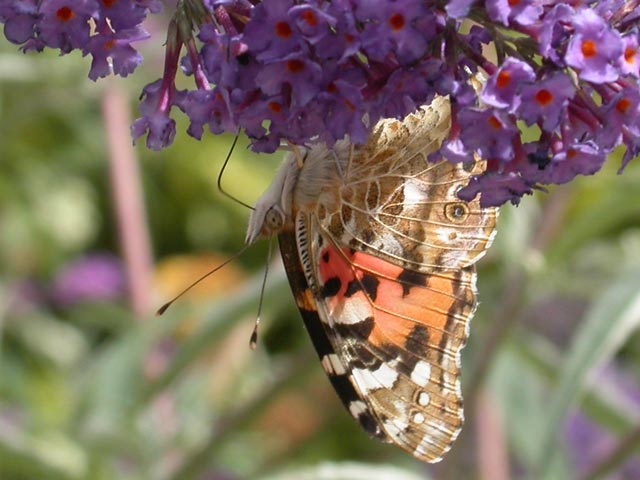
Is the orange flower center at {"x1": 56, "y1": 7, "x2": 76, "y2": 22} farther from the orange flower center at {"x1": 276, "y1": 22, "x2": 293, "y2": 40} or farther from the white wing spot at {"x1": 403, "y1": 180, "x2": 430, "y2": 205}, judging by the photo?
the white wing spot at {"x1": 403, "y1": 180, "x2": 430, "y2": 205}

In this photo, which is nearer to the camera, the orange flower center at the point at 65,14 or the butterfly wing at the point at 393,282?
the orange flower center at the point at 65,14

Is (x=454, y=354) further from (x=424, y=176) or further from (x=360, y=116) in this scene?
(x=360, y=116)

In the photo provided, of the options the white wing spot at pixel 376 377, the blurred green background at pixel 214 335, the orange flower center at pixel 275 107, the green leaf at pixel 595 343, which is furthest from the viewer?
the blurred green background at pixel 214 335

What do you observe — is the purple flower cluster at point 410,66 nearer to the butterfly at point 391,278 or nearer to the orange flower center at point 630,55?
the orange flower center at point 630,55

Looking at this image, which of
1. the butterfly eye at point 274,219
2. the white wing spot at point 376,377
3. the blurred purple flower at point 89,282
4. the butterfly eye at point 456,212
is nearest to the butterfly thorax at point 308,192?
the butterfly eye at point 274,219

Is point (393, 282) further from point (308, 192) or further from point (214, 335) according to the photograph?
point (214, 335)

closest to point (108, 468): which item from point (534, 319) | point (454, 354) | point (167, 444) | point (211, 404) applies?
point (167, 444)
